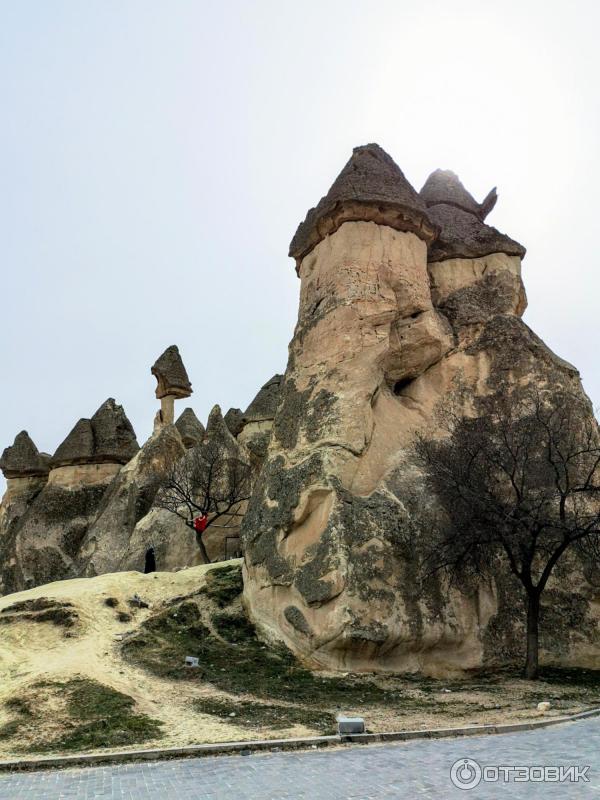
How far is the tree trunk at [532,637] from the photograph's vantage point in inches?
450

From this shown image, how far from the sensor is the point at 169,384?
26891 millimetres

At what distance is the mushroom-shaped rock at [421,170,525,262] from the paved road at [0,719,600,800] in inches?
508

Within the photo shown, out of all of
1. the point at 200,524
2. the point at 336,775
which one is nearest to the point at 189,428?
the point at 200,524

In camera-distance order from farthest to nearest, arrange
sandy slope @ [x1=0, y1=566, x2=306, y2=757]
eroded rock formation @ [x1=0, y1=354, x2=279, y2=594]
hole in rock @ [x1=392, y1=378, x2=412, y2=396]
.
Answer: eroded rock formation @ [x1=0, y1=354, x2=279, y2=594] → hole in rock @ [x1=392, y1=378, x2=412, y2=396] → sandy slope @ [x1=0, y1=566, x2=306, y2=757]

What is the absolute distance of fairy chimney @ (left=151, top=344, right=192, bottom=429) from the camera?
2691 centimetres

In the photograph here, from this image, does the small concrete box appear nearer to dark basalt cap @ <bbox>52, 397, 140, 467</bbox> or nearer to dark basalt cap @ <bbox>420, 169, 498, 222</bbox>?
dark basalt cap @ <bbox>420, 169, 498, 222</bbox>

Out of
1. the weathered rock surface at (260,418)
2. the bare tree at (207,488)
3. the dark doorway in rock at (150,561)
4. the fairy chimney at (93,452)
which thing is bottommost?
the dark doorway in rock at (150,561)

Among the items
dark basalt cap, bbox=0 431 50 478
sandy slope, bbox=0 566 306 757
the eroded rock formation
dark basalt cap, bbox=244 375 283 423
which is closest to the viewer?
sandy slope, bbox=0 566 306 757

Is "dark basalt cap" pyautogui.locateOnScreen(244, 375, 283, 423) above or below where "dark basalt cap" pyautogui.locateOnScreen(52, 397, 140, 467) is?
above

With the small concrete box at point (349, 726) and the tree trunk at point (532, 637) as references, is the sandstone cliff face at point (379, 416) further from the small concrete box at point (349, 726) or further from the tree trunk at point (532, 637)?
the small concrete box at point (349, 726)

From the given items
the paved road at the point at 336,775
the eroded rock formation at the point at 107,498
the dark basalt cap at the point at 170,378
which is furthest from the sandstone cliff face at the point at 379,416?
the dark basalt cap at the point at 170,378

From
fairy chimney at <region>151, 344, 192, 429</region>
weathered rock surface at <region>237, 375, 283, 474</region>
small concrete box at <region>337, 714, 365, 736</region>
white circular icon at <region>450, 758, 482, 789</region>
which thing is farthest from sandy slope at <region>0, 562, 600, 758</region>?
weathered rock surface at <region>237, 375, 283, 474</region>
